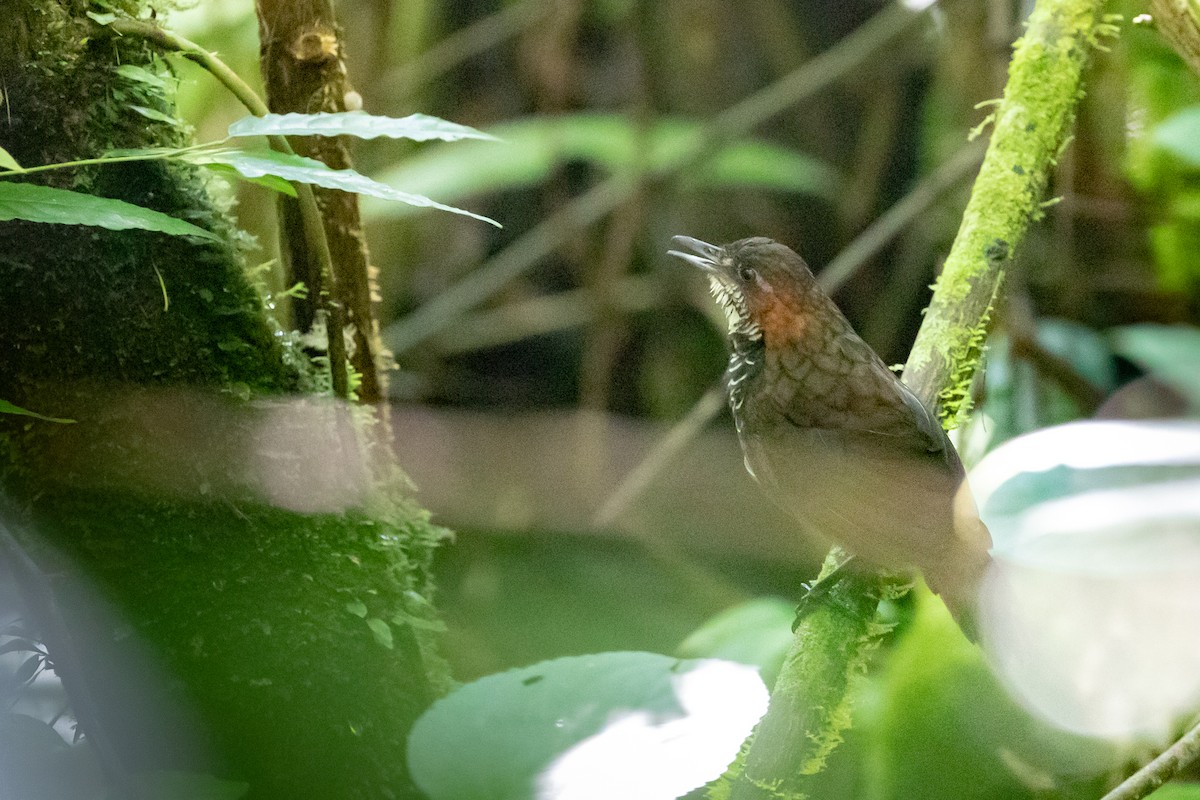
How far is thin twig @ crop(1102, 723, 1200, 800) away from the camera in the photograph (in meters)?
1.23

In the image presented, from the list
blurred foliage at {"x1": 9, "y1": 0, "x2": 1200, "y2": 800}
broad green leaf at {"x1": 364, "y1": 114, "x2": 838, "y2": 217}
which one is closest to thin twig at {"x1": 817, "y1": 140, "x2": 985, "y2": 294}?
blurred foliage at {"x1": 9, "y1": 0, "x2": 1200, "y2": 800}

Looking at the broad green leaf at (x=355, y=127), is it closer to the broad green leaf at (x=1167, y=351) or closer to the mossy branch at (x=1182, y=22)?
the mossy branch at (x=1182, y=22)

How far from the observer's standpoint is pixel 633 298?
354cm

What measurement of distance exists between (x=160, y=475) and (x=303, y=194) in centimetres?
43

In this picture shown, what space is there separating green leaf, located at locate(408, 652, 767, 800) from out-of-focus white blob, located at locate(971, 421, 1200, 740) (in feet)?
1.63

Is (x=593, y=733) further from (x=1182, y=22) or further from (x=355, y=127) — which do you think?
(x=1182, y=22)

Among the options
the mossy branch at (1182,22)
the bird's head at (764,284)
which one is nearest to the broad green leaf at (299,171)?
the bird's head at (764,284)

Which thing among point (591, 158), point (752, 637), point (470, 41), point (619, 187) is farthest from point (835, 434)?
point (470, 41)

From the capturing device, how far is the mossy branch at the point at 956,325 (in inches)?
47.1

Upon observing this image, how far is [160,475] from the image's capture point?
1.28m

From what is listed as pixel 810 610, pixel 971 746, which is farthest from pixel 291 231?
pixel 971 746

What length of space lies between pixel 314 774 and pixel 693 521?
6.94ft

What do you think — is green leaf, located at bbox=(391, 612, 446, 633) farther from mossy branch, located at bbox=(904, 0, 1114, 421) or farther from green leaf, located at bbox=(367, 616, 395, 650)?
mossy branch, located at bbox=(904, 0, 1114, 421)

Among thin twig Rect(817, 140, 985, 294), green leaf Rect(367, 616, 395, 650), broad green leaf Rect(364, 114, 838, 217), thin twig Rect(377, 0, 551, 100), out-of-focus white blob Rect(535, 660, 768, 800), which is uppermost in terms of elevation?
thin twig Rect(377, 0, 551, 100)
